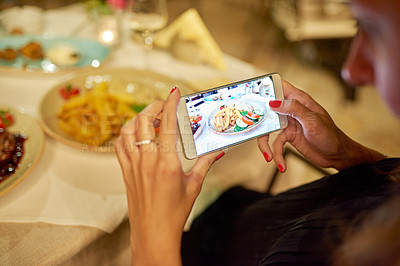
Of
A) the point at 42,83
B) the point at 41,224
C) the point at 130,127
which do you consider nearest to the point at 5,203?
the point at 41,224

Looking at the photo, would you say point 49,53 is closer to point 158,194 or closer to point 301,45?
point 158,194

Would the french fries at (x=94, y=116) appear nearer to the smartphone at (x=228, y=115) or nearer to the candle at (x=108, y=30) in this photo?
the smartphone at (x=228, y=115)

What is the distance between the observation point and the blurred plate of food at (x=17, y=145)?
709 millimetres

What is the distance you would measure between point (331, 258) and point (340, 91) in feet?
7.43

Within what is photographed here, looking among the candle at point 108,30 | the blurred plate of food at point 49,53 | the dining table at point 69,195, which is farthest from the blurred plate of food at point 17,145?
the candle at point 108,30

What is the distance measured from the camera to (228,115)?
0.65m

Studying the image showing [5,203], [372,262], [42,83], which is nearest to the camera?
[372,262]

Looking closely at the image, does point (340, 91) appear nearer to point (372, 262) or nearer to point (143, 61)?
point (143, 61)

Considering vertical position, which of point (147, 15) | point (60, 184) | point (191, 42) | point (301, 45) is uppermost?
point (147, 15)

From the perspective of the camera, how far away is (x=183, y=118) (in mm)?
616

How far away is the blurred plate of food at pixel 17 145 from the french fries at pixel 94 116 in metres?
0.08

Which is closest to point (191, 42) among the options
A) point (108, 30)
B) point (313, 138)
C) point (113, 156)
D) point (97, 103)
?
point (108, 30)

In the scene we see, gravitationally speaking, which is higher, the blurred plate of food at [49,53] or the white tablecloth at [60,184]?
the blurred plate of food at [49,53]

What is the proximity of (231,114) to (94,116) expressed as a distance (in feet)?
1.38
